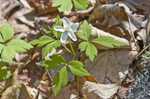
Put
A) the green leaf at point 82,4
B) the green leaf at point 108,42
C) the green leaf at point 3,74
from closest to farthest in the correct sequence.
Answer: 1. the green leaf at point 108,42
2. the green leaf at point 82,4
3. the green leaf at point 3,74

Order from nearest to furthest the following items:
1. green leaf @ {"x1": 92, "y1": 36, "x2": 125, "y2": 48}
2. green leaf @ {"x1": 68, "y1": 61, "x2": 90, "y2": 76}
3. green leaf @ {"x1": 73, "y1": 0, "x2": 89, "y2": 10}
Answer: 1. green leaf @ {"x1": 68, "y1": 61, "x2": 90, "y2": 76}
2. green leaf @ {"x1": 92, "y1": 36, "x2": 125, "y2": 48}
3. green leaf @ {"x1": 73, "y1": 0, "x2": 89, "y2": 10}

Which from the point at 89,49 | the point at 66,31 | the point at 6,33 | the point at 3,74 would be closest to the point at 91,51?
the point at 89,49

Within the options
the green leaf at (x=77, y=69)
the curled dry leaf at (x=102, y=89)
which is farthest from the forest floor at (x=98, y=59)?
the green leaf at (x=77, y=69)

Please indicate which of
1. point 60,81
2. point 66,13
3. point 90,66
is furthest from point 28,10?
point 60,81

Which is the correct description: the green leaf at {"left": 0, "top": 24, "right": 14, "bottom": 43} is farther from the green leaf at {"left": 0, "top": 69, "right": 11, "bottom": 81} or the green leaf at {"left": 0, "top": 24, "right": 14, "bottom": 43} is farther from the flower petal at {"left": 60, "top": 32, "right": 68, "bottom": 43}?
the flower petal at {"left": 60, "top": 32, "right": 68, "bottom": 43}

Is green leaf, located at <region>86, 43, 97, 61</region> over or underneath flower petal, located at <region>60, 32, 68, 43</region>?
underneath

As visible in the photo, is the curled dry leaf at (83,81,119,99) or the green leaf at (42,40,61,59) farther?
the curled dry leaf at (83,81,119,99)

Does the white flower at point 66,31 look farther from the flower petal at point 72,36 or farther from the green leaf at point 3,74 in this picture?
the green leaf at point 3,74

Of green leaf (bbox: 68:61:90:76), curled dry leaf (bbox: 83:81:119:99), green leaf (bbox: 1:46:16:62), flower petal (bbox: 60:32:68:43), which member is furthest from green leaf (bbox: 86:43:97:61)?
green leaf (bbox: 1:46:16:62)

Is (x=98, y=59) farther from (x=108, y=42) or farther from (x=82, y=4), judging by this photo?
(x=82, y=4)

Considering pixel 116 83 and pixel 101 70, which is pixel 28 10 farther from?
pixel 116 83

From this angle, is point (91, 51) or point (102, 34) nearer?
point (91, 51)
